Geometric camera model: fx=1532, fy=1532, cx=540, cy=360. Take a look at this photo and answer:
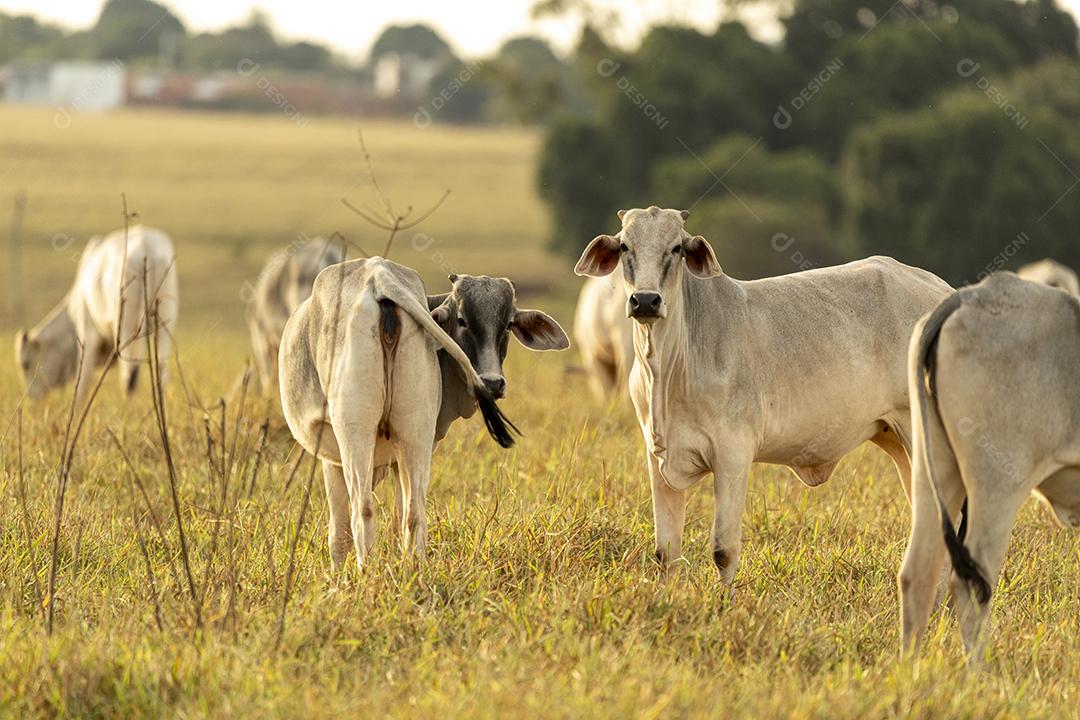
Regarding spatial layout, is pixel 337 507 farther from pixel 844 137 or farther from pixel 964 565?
pixel 844 137

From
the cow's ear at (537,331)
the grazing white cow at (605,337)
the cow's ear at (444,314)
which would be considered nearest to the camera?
the cow's ear at (444,314)

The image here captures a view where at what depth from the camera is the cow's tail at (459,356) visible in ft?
17.5

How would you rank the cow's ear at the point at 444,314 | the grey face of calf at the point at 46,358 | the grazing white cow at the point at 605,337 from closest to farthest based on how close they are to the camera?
the cow's ear at the point at 444,314 < the grey face of calf at the point at 46,358 < the grazing white cow at the point at 605,337

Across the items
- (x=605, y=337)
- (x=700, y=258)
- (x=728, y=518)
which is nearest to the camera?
(x=728, y=518)

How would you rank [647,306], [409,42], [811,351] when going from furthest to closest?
[409,42]
[811,351]
[647,306]

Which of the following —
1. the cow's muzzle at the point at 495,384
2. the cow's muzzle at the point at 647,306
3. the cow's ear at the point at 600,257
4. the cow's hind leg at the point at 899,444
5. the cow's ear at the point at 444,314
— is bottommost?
the cow's hind leg at the point at 899,444

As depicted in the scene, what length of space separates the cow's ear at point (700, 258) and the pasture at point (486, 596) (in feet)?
3.45

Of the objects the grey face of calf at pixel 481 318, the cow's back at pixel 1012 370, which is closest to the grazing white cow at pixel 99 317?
the grey face of calf at pixel 481 318

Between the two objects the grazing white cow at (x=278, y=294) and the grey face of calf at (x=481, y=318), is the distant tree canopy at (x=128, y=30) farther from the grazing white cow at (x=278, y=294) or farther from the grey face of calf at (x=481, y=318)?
the grey face of calf at (x=481, y=318)

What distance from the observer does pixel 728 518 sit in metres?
5.55

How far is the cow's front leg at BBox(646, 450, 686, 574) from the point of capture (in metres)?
5.76

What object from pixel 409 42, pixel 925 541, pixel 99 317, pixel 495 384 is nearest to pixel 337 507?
pixel 495 384

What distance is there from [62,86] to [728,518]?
72290mm

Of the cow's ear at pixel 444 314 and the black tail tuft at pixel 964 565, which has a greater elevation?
the cow's ear at pixel 444 314
